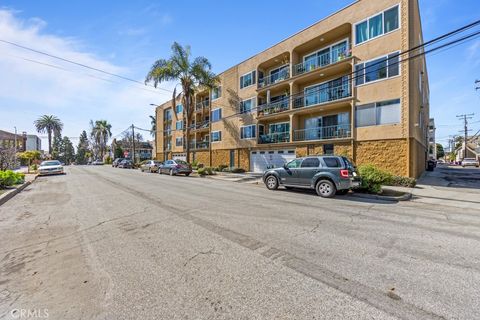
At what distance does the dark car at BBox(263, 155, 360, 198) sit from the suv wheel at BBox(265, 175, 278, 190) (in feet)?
1.16

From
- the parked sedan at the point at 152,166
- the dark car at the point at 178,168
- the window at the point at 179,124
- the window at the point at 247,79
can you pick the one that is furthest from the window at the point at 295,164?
the window at the point at 179,124

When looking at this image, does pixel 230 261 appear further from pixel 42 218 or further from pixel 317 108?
pixel 317 108

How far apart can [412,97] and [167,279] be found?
58.0ft

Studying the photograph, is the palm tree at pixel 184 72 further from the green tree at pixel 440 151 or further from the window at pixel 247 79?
the green tree at pixel 440 151

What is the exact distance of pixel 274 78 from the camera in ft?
81.6

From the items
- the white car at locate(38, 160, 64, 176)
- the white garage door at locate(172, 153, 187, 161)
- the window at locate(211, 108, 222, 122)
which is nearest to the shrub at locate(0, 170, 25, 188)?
the white car at locate(38, 160, 64, 176)

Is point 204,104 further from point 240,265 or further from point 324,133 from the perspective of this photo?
point 240,265

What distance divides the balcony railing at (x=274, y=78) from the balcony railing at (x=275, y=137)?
5209mm

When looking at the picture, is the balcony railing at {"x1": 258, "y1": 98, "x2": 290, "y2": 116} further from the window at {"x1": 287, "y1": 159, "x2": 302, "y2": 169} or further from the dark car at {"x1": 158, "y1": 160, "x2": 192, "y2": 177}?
the window at {"x1": 287, "y1": 159, "x2": 302, "y2": 169}

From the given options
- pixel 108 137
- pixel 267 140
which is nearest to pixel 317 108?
pixel 267 140

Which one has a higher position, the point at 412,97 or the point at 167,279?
the point at 412,97

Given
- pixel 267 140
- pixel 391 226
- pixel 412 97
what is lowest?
pixel 391 226

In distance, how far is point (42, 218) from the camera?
6855 millimetres

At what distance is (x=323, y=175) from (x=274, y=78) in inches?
674
